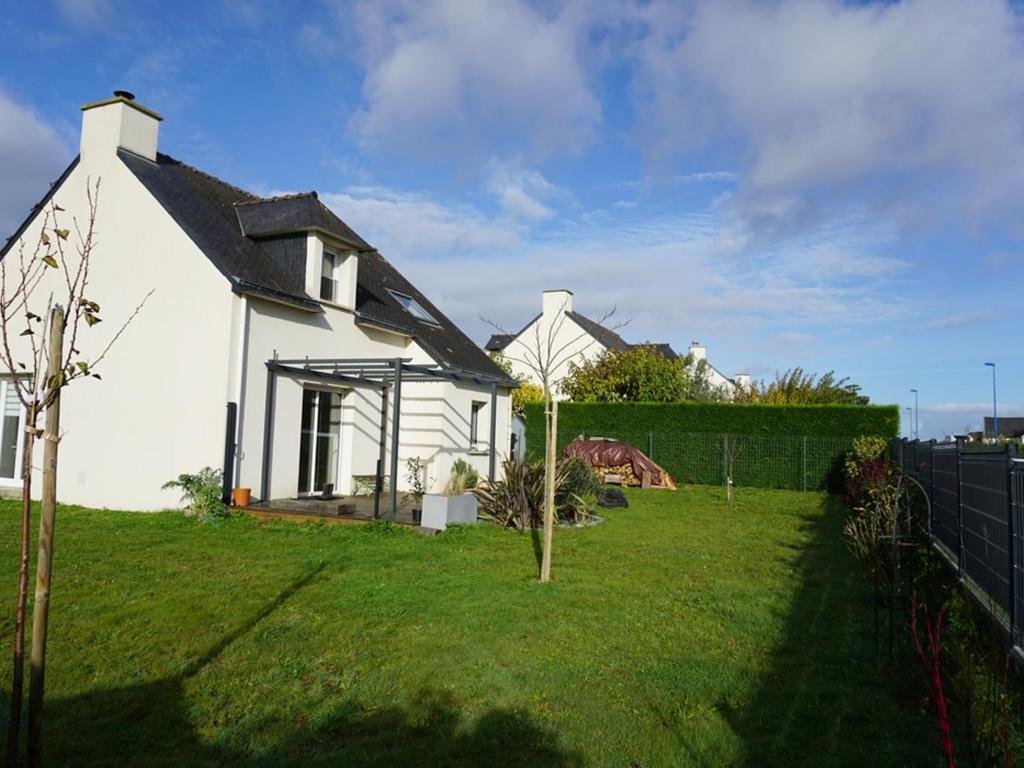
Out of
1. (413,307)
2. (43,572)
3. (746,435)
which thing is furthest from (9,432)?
(746,435)

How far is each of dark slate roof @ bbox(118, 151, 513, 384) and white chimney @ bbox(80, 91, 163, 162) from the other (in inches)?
10.7

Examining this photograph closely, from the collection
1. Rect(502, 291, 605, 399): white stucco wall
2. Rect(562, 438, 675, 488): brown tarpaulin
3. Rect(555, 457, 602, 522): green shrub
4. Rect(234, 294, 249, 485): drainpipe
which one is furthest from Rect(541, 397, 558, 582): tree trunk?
Rect(502, 291, 605, 399): white stucco wall

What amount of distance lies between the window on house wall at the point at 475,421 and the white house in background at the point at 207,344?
304 centimetres

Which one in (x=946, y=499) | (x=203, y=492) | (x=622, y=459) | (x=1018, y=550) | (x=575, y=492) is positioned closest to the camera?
(x=1018, y=550)

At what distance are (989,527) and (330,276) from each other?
486 inches

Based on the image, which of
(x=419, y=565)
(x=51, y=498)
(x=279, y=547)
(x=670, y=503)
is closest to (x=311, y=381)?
(x=279, y=547)

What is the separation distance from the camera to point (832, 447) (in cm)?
2202

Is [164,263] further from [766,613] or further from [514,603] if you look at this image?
[766,613]

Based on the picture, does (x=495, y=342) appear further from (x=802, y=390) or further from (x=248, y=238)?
(x=248, y=238)

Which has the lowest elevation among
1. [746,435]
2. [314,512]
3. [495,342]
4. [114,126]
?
[314,512]

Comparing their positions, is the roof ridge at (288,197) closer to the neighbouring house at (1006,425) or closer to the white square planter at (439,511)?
the white square planter at (439,511)

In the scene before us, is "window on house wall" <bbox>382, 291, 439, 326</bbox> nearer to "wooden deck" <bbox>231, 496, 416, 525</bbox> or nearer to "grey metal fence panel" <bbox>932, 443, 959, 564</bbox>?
"wooden deck" <bbox>231, 496, 416, 525</bbox>

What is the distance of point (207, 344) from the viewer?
1239cm

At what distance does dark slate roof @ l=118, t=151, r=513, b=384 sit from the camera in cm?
1289
